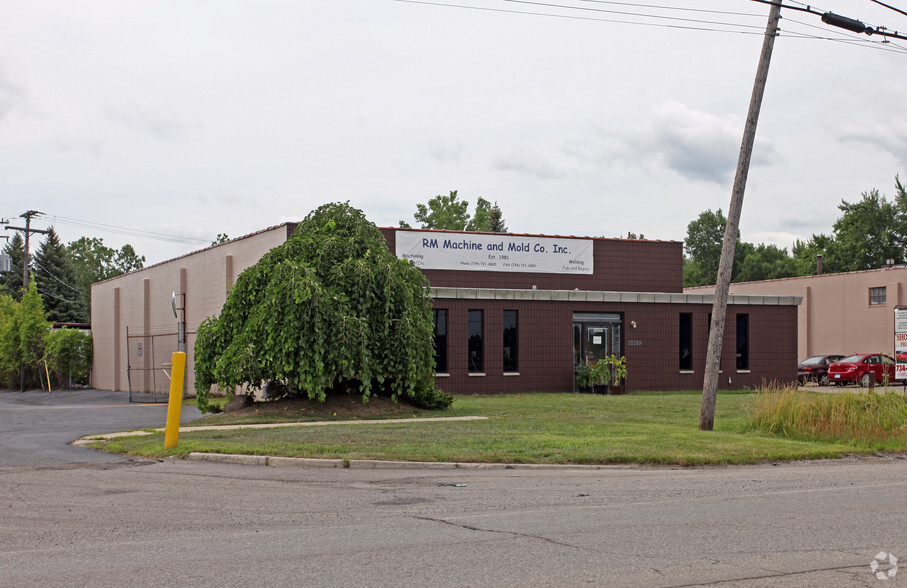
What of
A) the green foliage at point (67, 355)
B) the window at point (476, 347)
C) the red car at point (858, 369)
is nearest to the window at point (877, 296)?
the red car at point (858, 369)

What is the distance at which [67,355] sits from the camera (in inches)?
1779

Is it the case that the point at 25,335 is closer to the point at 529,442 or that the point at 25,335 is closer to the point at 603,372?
the point at 603,372

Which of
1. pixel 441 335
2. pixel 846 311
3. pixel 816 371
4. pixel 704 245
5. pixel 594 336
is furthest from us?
pixel 704 245

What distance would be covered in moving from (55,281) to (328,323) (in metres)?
62.0

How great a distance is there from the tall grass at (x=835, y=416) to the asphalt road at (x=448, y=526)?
3209 mm

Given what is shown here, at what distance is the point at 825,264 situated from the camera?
3442 inches

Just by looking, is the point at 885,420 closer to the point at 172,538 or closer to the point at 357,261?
the point at 357,261

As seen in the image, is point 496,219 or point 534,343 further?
point 496,219

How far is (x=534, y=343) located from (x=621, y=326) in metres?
3.56

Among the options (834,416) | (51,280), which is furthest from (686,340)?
(51,280)

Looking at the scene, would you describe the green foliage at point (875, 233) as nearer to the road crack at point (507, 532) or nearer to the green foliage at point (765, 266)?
the green foliage at point (765, 266)

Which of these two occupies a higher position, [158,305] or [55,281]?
[55,281]

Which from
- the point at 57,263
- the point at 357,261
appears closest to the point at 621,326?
the point at 357,261

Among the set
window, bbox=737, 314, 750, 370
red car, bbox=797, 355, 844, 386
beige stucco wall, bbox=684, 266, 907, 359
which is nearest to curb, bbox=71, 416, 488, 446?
window, bbox=737, 314, 750, 370
